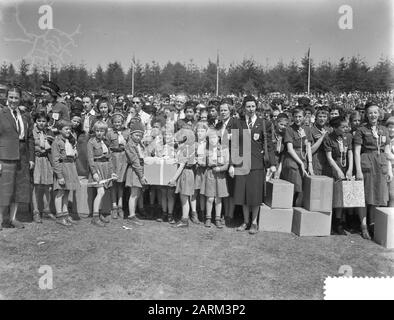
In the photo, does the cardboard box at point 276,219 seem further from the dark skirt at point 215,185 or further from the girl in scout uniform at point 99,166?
the girl in scout uniform at point 99,166

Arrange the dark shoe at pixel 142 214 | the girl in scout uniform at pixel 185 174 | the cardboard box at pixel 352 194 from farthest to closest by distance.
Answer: the dark shoe at pixel 142 214
the girl in scout uniform at pixel 185 174
the cardboard box at pixel 352 194

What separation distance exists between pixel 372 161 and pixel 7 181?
520 centimetres

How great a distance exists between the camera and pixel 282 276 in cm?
395

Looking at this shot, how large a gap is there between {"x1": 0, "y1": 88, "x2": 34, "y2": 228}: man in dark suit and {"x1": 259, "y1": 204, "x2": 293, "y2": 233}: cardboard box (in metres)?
3.50

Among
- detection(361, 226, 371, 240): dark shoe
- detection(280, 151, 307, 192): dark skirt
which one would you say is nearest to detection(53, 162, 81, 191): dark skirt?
detection(280, 151, 307, 192): dark skirt

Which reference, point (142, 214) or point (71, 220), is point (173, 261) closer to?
point (142, 214)

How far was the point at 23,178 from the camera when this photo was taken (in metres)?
5.23

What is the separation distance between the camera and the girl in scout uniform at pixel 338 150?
213 inches

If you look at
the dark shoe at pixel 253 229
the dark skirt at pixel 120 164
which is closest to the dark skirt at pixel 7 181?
the dark skirt at pixel 120 164

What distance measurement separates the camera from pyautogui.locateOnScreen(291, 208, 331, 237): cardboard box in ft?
16.9

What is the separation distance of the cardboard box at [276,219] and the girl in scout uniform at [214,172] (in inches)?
24.7

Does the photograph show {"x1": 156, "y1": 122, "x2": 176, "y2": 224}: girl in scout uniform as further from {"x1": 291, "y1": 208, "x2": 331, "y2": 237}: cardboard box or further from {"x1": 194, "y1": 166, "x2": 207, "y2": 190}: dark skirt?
{"x1": 291, "y1": 208, "x2": 331, "y2": 237}: cardboard box

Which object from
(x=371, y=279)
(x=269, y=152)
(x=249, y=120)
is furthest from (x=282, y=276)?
(x=249, y=120)
